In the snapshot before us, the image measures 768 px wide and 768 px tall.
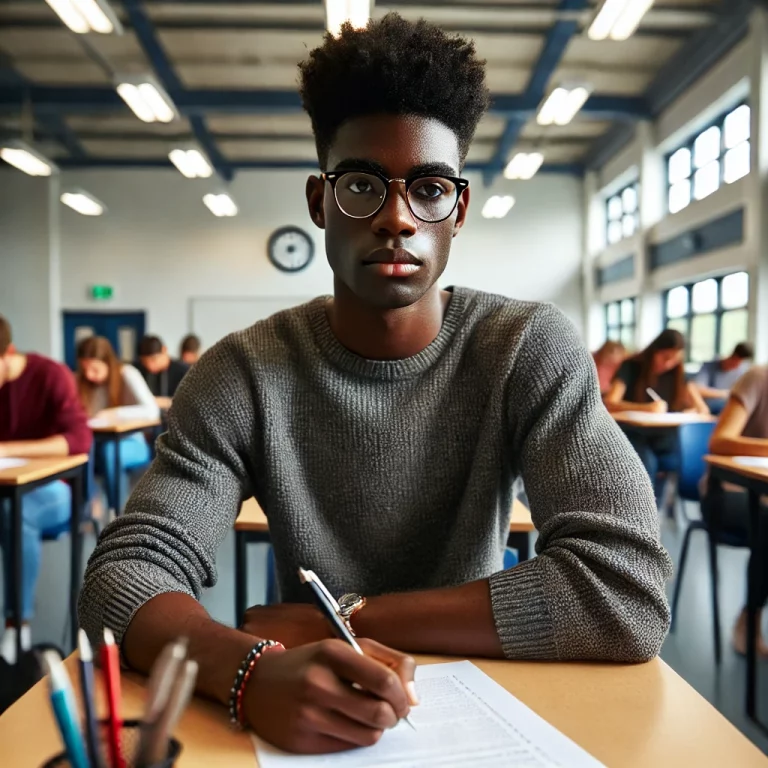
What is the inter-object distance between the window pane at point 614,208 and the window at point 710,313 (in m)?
2.03

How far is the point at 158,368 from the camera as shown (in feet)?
21.7

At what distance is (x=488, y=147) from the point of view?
10.2 meters

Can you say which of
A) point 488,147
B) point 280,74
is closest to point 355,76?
point 280,74

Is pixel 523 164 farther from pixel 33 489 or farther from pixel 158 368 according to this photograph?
pixel 33 489

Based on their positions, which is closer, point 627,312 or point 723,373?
point 723,373

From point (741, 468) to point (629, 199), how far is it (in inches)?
341

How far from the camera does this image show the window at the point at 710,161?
691 centimetres

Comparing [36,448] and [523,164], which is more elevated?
[523,164]

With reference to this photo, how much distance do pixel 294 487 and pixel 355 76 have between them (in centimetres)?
57

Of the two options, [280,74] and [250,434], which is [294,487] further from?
[280,74]

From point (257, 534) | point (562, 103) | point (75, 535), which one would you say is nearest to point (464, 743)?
point (257, 534)

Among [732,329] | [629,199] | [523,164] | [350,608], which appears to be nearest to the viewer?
[350,608]

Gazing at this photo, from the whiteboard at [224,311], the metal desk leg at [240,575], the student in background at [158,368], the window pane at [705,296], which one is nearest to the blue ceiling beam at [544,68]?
the window pane at [705,296]

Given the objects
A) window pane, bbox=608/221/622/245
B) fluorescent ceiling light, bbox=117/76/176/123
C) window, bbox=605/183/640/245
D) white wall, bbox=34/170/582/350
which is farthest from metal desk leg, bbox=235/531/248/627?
window pane, bbox=608/221/622/245
